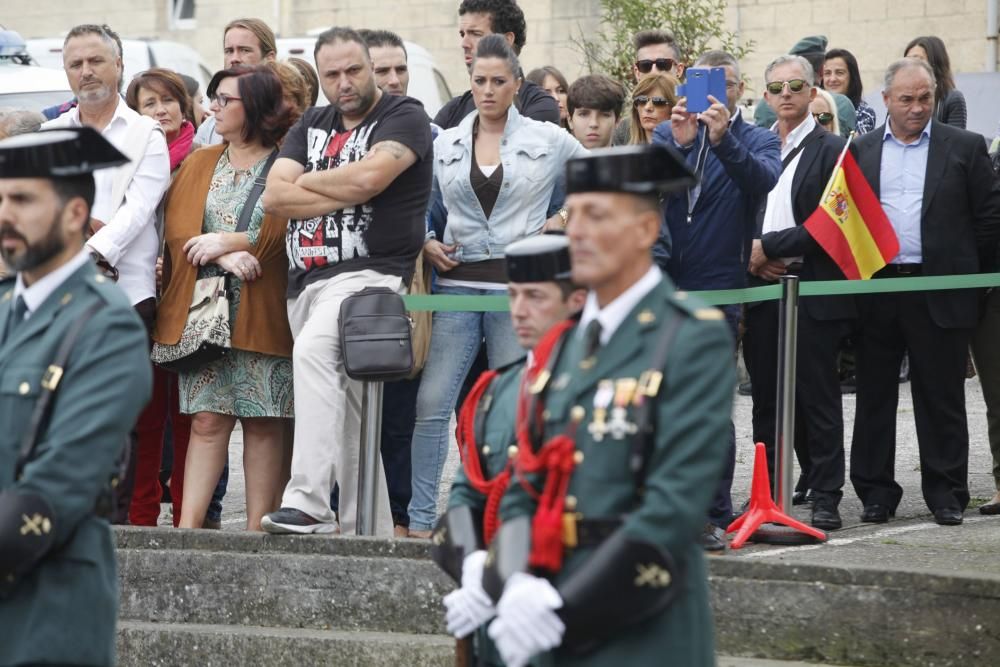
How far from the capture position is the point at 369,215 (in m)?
7.10

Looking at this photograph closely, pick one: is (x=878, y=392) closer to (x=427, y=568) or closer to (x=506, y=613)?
(x=427, y=568)

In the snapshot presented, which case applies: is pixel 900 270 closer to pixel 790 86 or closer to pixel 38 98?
pixel 790 86

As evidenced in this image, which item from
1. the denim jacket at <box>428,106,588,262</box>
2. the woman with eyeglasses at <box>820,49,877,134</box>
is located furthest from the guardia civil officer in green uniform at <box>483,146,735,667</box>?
the woman with eyeglasses at <box>820,49,877,134</box>

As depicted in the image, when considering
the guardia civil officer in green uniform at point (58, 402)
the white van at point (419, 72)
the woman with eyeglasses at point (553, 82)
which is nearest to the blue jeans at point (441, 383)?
the guardia civil officer in green uniform at point (58, 402)

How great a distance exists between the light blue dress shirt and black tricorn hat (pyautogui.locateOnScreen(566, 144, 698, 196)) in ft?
14.0

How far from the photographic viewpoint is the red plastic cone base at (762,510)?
23.9 ft

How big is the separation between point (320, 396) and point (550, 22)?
15.0m

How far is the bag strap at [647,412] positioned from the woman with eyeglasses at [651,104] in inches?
165

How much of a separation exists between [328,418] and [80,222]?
2.70m

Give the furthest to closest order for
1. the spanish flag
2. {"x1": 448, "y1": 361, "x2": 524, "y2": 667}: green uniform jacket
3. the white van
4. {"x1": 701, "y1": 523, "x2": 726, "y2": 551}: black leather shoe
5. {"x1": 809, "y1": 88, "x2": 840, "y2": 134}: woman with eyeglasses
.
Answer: the white van < {"x1": 809, "y1": 88, "x2": 840, "y2": 134}: woman with eyeglasses < the spanish flag < {"x1": 701, "y1": 523, "x2": 726, "y2": 551}: black leather shoe < {"x1": 448, "y1": 361, "x2": 524, "y2": 667}: green uniform jacket

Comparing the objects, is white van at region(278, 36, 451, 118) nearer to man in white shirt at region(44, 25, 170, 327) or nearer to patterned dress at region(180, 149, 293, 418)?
man in white shirt at region(44, 25, 170, 327)

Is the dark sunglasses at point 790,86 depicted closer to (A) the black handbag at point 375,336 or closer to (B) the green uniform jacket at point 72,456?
(A) the black handbag at point 375,336

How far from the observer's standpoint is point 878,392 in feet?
26.5

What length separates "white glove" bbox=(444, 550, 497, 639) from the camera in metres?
4.01
